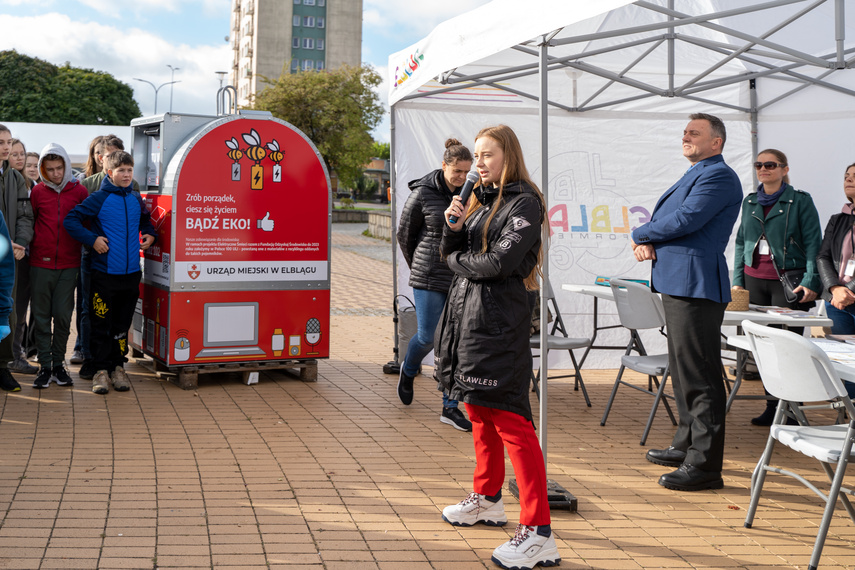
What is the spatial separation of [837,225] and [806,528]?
292 centimetres

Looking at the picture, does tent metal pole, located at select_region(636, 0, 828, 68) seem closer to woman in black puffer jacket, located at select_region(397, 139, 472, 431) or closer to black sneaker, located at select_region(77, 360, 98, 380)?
woman in black puffer jacket, located at select_region(397, 139, 472, 431)

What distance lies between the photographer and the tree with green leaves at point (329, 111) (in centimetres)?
4309

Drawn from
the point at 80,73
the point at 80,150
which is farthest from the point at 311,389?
the point at 80,73

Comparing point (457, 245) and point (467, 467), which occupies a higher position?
point (457, 245)

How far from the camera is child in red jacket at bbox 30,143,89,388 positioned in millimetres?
6867

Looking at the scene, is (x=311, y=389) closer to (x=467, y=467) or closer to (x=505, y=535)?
(x=467, y=467)

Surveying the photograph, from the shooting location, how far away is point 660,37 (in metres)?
6.93

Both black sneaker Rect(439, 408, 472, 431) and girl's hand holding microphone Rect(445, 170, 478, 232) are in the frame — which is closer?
girl's hand holding microphone Rect(445, 170, 478, 232)

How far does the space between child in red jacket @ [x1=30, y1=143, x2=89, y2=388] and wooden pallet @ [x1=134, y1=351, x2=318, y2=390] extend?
0.86 metres

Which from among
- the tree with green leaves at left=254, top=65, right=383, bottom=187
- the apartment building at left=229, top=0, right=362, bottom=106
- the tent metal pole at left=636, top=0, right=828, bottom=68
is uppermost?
the apartment building at left=229, top=0, right=362, bottom=106

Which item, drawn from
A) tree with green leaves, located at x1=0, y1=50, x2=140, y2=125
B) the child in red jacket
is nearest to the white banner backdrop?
the child in red jacket

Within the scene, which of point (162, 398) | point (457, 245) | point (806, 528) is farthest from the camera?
point (162, 398)

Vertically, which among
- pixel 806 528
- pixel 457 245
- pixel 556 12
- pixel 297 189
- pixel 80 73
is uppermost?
pixel 80 73

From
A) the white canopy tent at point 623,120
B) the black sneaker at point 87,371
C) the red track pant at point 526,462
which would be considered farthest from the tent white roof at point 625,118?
the red track pant at point 526,462
